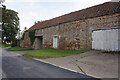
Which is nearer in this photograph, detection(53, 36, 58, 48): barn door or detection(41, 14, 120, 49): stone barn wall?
detection(41, 14, 120, 49): stone barn wall

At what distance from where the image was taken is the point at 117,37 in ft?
30.8

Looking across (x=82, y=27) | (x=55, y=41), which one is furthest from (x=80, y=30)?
(x=55, y=41)

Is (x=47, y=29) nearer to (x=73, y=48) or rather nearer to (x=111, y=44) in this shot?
(x=73, y=48)

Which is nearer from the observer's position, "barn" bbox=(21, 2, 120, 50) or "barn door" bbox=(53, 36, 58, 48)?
"barn" bbox=(21, 2, 120, 50)

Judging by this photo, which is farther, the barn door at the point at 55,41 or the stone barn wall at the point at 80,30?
the barn door at the point at 55,41

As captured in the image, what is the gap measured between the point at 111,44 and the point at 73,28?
221 inches

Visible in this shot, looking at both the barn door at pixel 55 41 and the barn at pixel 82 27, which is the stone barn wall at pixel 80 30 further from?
the barn door at pixel 55 41

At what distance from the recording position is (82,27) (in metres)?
12.4

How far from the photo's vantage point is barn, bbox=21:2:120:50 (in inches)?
406

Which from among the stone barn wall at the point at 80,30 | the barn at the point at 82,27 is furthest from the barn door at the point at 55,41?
the stone barn wall at the point at 80,30

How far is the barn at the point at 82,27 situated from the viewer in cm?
1031

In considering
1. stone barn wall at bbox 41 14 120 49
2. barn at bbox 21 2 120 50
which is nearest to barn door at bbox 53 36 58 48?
barn at bbox 21 2 120 50

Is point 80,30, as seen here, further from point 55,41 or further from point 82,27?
point 55,41

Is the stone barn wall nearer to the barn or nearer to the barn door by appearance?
the barn
